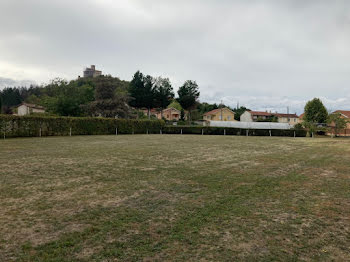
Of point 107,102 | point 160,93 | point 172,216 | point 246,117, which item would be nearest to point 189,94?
point 160,93

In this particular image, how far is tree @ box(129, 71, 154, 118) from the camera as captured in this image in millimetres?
51781

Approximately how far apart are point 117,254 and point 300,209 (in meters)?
3.33

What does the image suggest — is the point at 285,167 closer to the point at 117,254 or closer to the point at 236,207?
the point at 236,207

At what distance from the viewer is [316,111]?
54594 millimetres

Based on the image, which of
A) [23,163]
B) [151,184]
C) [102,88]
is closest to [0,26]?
[23,163]

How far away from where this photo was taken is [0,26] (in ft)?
50.3

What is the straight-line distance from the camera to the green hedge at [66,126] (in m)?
21.4

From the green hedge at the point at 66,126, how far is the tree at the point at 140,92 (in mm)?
17310

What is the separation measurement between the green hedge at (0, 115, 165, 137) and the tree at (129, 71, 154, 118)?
1731 centimetres

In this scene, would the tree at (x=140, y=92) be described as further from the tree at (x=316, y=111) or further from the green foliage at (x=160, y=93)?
the tree at (x=316, y=111)

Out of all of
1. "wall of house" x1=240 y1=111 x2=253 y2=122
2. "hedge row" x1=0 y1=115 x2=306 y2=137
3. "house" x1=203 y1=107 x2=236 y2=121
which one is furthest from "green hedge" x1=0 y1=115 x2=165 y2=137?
"wall of house" x1=240 y1=111 x2=253 y2=122

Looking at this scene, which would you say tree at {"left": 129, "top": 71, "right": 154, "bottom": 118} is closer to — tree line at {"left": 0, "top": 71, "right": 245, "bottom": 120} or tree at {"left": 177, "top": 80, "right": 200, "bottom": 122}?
tree line at {"left": 0, "top": 71, "right": 245, "bottom": 120}

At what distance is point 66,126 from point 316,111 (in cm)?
5385

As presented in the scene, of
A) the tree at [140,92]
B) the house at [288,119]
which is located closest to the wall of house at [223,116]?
the house at [288,119]
